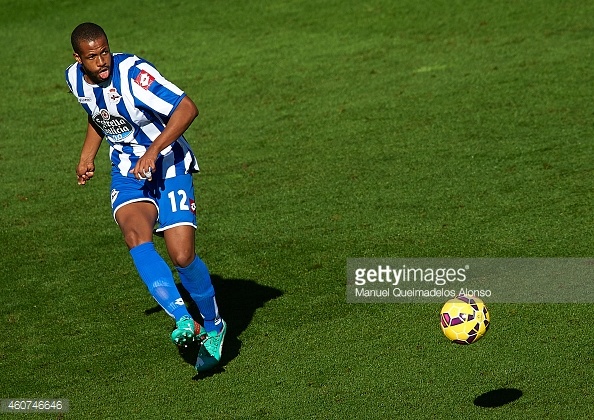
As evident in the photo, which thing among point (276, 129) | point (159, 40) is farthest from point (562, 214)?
point (159, 40)

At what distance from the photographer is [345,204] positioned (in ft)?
31.2

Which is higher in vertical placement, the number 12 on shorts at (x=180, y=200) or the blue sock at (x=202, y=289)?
the number 12 on shorts at (x=180, y=200)

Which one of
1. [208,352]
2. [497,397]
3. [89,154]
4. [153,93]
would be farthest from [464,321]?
[89,154]

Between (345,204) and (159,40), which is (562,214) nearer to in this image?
(345,204)

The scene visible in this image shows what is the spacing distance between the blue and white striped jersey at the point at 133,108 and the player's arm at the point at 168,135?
7 centimetres

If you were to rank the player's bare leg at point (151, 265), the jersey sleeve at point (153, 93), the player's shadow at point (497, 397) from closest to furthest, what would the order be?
the player's shadow at point (497, 397)
the player's bare leg at point (151, 265)
the jersey sleeve at point (153, 93)

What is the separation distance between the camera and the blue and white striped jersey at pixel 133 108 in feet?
21.3

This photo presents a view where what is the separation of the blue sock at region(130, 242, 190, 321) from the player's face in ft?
3.75

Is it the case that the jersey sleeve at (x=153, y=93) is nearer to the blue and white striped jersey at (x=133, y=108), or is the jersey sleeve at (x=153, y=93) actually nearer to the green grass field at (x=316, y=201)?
the blue and white striped jersey at (x=133, y=108)

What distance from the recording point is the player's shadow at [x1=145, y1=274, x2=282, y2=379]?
690cm

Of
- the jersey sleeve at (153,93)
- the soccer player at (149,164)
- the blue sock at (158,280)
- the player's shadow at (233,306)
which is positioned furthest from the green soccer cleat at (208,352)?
the jersey sleeve at (153,93)

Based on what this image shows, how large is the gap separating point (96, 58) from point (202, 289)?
169 cm

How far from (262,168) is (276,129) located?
1.27 m

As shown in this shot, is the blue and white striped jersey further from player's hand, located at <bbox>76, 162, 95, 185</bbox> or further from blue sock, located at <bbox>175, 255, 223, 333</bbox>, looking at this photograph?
blue sock, located at <bbox>175, 255, 223, 333</bbox>
